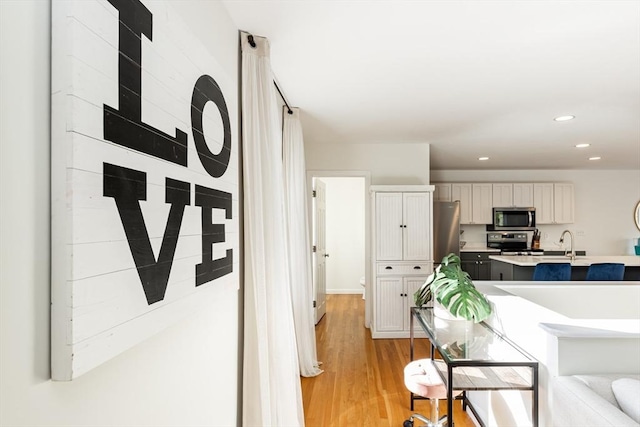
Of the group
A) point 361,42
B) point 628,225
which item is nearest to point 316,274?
point 361,42

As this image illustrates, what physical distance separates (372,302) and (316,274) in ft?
2.68

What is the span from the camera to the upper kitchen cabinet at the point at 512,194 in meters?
6.56

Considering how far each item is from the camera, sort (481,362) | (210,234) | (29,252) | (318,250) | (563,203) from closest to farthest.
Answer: (29,252), (210,234), (481,362), (318,250), (563,203)

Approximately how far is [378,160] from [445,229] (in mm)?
1946

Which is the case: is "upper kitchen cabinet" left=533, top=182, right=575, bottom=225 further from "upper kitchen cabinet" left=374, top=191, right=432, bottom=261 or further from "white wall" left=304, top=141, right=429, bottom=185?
"upper kitchen cabinet" left=374, top=191, right=432, bottom=261

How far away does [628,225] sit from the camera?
6.76 meters

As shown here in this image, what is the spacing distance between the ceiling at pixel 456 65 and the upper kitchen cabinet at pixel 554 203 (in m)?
2.38

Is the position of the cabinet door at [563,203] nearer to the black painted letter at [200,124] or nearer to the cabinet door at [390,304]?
the cabinet door at [390,304]

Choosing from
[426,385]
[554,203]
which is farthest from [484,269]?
[426,385]

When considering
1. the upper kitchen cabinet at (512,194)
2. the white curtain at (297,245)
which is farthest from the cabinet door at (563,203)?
the white curtain at (297,245)

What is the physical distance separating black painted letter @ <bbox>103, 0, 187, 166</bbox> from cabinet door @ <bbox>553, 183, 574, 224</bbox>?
23.9ft

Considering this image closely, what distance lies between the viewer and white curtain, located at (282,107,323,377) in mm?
3131

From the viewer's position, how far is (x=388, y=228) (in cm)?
449

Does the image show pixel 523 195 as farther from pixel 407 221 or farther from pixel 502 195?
pixel 407 221
